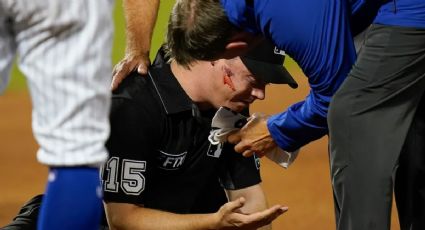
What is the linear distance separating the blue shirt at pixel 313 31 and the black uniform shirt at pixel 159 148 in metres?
0.49

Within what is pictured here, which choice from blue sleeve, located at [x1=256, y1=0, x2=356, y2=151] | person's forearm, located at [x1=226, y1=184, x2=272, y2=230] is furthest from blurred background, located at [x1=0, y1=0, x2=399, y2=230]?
blue sleeve, located at [x1=256, y1=0, x2=356, y2=151]

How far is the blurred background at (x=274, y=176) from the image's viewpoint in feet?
14.8

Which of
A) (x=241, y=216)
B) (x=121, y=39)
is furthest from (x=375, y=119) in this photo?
(x=121, y=39)

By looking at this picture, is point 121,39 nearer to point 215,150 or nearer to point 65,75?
point 215,150

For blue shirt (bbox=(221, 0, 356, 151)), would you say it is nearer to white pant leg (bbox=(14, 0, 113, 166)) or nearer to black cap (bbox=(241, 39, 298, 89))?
black cap (bbox=(241, 39, 298, 89))

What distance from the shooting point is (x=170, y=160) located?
Answer: 3158 millimetres

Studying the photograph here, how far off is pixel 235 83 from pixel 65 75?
1.17 m

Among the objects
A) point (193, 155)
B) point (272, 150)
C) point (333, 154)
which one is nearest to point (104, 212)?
point (193, 155)

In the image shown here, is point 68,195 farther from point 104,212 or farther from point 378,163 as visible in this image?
point 104,212

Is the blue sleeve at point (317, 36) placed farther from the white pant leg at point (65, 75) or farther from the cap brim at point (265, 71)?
the white pant leg at point (65, 75)

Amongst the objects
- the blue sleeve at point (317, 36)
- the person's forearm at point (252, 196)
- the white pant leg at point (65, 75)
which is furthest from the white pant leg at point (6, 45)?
the person's forearm at point (252, 196)

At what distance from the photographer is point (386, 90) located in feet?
8.53

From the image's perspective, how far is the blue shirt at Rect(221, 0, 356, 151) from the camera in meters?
2.57

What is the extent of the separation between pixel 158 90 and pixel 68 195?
1.18 m
